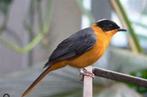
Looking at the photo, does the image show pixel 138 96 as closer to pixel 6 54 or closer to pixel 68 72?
pixel 68 72

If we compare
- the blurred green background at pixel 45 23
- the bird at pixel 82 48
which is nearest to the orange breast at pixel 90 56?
the bird at pixel 82 48

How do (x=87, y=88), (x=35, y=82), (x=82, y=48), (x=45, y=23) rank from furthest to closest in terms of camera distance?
1. (x=45, y=23)
2. (x=82, y=48)
3. (x=35, y=82)
4. (x=87, y=88)

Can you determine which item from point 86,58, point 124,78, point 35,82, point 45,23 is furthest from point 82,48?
point 45,23

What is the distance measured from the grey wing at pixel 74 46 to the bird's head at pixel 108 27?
0.03 m

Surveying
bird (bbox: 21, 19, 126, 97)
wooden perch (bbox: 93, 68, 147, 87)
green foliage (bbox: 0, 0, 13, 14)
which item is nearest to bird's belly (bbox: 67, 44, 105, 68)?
bird (bbox: 21, 19, 126, 97)

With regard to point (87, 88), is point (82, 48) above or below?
above

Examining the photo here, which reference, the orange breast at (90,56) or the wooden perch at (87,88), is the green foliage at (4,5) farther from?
the wooden perch at (87,88)

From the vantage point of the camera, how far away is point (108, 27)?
1211 millimetres

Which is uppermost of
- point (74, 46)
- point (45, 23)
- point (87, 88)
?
point (45, 23)

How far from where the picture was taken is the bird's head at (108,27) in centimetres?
120

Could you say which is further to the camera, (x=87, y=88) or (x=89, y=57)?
(x=89, y=57)

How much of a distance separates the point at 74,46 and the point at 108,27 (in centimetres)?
13

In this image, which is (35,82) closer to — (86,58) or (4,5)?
(86,58)

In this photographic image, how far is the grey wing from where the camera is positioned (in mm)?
1102
